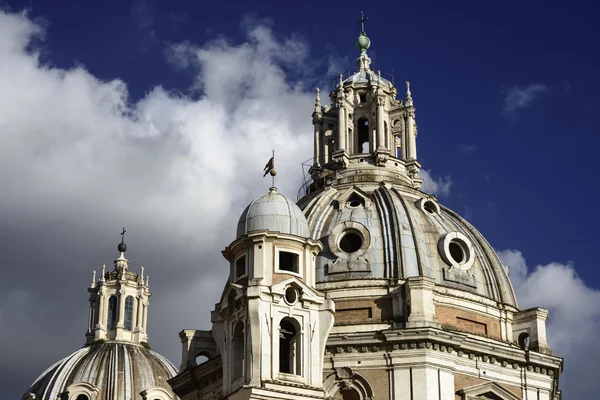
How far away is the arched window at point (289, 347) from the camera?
51.3 metres

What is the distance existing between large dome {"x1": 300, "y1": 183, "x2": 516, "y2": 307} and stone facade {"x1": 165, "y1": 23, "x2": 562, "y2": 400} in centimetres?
7

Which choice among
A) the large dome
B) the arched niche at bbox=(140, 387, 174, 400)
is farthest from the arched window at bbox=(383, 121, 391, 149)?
the arched niche at bbox=(140, 387, 174, 400)

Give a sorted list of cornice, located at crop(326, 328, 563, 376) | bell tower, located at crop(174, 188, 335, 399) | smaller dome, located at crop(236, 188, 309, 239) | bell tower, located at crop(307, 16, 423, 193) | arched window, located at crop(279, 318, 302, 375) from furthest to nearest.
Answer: bell tower, located at crop(307, 16, 423, 193) → cornice, located at crop(326, 328, 563, 376) → smaller dome, located at crop(236, 188, 309, 239) → arched window, located at crop(279, 318, 302, 375) → bell tower, located at crop(174, 188, 335, 399)

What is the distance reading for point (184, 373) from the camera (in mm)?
59938

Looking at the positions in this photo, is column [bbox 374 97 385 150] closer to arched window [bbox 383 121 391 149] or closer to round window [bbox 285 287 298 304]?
arched window [bbox 383 121 391 149]

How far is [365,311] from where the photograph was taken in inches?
2212

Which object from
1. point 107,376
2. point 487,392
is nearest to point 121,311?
point 107,376

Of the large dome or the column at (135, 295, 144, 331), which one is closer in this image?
the large dome

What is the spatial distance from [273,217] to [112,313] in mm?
44423

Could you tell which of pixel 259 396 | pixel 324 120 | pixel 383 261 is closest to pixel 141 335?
→ pixel 324 120

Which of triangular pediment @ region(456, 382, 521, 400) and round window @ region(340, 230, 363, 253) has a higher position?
round window @ region(340, 230, 363, 253)

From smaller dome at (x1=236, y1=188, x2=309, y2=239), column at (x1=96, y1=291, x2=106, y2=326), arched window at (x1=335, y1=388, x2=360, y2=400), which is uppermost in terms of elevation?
column at (x1=96, y1=291, x2=106, y2=326)

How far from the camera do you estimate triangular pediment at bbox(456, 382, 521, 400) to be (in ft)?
177

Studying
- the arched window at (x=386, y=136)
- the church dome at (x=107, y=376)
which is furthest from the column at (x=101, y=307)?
the arched window at (x=386, y=136)
